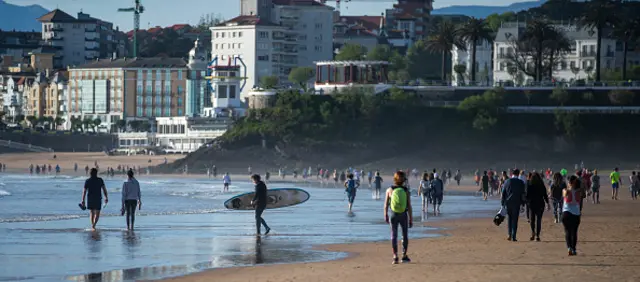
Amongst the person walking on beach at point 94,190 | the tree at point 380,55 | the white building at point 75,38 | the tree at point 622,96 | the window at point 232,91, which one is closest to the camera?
the person walking on beach at point 94,190

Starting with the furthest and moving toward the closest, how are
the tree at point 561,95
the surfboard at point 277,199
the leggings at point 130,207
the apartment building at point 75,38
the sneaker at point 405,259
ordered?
the apartment building at point 75,38
the tree at point 561,95
the surfboard at point 277,199
the leggings at point 130,207
the sneaker at point 405,259

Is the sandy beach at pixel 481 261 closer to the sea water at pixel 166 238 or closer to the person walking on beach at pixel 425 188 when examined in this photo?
the sea water at pixel 166 238

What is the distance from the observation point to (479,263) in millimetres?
19484

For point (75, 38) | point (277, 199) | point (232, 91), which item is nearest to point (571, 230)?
point (277, 199)

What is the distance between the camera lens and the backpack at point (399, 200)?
749 inches

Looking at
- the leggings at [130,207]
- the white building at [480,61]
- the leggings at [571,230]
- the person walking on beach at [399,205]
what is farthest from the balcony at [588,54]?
the person walking on beach at [399,205]

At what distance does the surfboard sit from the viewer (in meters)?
33.7

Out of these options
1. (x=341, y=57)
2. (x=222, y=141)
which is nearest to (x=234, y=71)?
(x=341, y=57)

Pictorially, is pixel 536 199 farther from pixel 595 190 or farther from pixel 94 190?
pixel 595 190

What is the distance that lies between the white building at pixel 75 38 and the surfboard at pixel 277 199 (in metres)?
Answer: 164

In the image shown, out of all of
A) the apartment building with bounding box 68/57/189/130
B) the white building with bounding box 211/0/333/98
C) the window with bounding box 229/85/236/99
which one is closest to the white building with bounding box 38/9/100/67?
the apartment building with bounding box 68/57/189/130

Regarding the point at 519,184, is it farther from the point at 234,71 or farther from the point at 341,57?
the point at 234,71

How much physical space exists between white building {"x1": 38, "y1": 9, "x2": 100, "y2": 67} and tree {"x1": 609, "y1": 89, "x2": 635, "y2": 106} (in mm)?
114690

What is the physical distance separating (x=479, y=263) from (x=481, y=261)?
0.34 m
